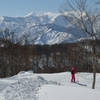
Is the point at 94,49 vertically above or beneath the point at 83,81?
above

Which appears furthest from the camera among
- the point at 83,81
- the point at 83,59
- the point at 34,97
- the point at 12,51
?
the point at 12,51

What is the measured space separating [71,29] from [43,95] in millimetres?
5212

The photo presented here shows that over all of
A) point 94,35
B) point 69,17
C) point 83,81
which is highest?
point 69,17

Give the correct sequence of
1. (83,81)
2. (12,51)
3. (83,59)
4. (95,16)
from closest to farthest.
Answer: (95,16) < (83,59) < (83,81) < (12,51)

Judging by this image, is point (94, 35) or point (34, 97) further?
point (94, 35)

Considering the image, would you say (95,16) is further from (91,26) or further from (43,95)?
(43,95)

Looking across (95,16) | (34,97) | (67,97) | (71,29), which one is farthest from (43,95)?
(95,16)

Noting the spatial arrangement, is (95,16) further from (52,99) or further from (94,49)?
(52,99)

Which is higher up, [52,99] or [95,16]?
[95,16]

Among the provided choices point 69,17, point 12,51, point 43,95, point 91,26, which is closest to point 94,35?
point 91,26

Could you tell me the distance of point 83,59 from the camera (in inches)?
722

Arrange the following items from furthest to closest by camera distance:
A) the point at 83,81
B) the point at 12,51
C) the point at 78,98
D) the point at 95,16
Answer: the point at 12,51, the point at 83,81, the point at 95,16, the point at 78,98

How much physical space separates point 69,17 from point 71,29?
0.80m

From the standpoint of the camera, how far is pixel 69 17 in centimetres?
1600
